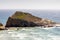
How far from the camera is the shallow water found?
22.3 m

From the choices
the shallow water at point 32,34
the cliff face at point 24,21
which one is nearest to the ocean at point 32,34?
the shallow water at point 32,34

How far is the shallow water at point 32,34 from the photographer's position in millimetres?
22312

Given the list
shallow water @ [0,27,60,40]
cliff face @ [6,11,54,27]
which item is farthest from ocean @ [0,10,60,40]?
cliff face @ [6,11,54,27]

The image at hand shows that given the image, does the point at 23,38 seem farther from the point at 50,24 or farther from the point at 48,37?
the point at 50,24

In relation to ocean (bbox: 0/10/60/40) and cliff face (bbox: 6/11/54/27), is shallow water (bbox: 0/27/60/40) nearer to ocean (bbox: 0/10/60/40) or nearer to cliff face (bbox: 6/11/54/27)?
ocean (bbox: 0/10/60/40)

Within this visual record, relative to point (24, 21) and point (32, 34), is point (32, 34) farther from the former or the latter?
point (24, 21)

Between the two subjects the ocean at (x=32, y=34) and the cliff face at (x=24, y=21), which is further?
the cliff face at (x=24, y=21)

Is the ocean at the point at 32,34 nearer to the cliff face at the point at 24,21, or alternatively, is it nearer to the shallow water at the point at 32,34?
the shallow water at the point at 32,34

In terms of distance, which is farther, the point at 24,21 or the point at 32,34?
the point at 24,21

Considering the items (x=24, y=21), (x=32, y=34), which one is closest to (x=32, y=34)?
(x=32, y=34)

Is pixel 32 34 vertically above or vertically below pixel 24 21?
below

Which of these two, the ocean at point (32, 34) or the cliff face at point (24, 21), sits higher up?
the cliff face at point (24, 21)

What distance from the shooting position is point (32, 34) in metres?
23.9

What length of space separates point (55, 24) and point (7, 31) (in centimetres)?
510
